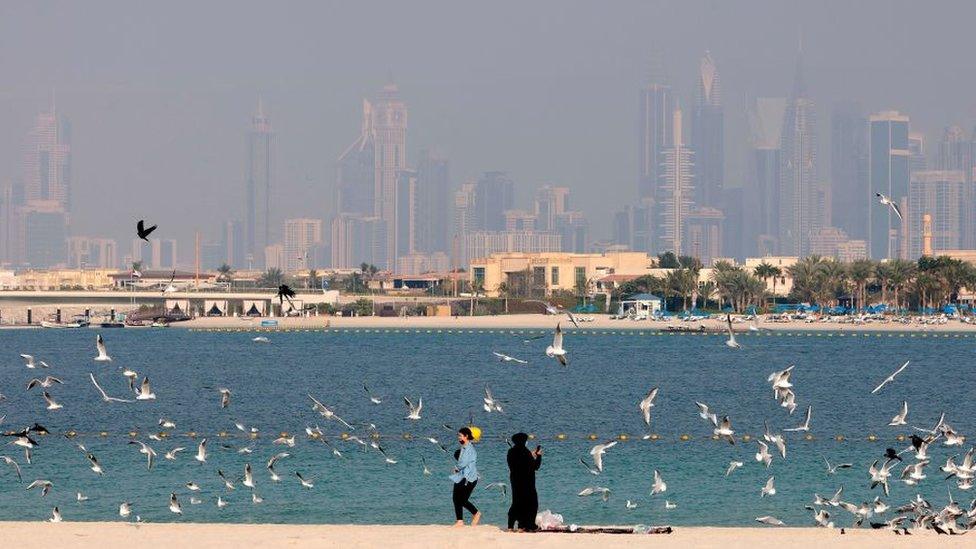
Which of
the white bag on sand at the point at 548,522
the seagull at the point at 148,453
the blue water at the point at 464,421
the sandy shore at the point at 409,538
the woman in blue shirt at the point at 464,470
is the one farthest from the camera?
the blue water at the point at 464,421

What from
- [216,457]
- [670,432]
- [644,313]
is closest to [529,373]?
[670,432]

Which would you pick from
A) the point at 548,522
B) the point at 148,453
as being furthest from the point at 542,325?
the point at 548,522

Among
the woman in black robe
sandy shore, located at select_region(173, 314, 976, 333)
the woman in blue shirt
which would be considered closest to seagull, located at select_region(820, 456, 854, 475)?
the woman in black robe

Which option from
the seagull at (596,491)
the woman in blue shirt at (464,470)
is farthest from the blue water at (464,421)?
the woman in blue shirt at (464,470)

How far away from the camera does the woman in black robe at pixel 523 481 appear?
25.5m

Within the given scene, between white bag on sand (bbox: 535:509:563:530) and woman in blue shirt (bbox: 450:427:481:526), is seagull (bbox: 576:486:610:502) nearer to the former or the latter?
white bag on sand (bbox: 535:509:563:530)

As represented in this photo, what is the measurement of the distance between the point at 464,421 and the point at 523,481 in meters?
32.7

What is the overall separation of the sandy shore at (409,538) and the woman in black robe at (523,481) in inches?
14.2

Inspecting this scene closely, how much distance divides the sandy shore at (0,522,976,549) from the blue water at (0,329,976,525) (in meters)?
5.29

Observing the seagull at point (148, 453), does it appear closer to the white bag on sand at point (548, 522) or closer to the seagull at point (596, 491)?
the seagull at point (596, 491)

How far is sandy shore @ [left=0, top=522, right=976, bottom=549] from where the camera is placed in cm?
2542

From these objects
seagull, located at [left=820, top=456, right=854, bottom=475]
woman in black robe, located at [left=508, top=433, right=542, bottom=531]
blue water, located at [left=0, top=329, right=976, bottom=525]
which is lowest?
blue water, located at [left=0, top=329, right=976, bottom=525]

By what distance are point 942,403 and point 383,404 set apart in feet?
71.8

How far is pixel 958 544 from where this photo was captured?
→ 82.9ft
